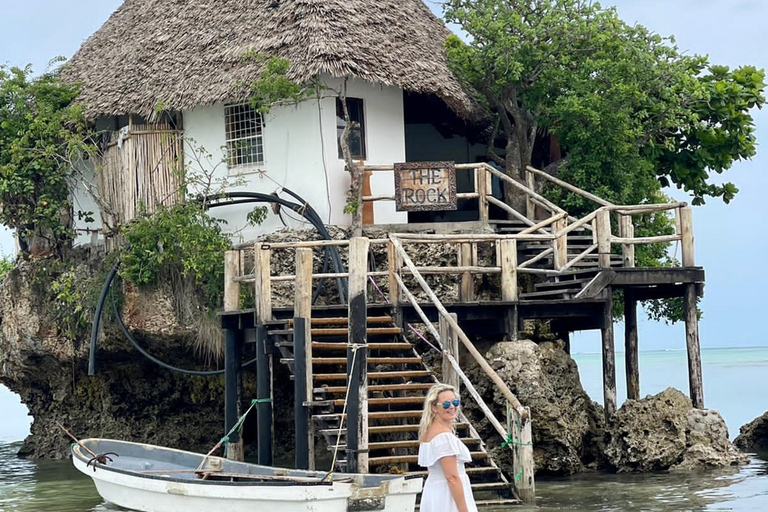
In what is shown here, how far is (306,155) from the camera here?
76.3 ft

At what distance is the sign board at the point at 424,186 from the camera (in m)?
22.5

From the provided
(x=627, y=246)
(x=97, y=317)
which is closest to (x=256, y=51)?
(x=97, y=317)

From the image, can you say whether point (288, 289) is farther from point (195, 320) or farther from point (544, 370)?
point (544, 370)

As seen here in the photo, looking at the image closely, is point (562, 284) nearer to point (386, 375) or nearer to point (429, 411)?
point (386, 375)

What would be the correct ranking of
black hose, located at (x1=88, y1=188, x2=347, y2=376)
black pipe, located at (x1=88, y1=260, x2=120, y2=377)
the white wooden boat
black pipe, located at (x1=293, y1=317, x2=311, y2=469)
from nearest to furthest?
1. the white wooden boat
2. black pipe, located at (x1=293, y1=317, x2=311, y2=469)
3. black hose, located at (x1=88, y1=188, x2=347, y2=376)
4. black pipe, located at (x1=88, y1=260, x2=120, y2=377)

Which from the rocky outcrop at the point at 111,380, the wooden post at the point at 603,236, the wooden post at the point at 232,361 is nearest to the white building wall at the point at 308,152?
the wooden post at the point at 232,361

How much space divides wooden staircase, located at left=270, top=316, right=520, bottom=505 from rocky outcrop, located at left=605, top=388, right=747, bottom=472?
11.1 feet

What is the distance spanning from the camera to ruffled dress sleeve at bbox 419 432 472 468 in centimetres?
1084

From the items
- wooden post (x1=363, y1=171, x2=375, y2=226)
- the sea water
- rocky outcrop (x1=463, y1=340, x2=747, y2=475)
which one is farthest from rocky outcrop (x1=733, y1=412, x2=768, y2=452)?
wooden post (x1=363, y1=171, x2=375, y2=226)

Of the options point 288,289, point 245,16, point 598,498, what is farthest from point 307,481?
point 245,16

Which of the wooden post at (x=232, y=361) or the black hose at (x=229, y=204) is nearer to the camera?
the wooden post at (x=232, y=361)

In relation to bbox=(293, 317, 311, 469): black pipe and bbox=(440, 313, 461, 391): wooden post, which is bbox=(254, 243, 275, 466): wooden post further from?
bbox=(440, 313, 461, 391): wooden post

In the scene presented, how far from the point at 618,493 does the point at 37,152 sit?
41.5ft

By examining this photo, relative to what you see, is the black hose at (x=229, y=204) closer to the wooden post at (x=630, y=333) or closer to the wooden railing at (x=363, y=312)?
the wooden railing at (x=363, y=312)
